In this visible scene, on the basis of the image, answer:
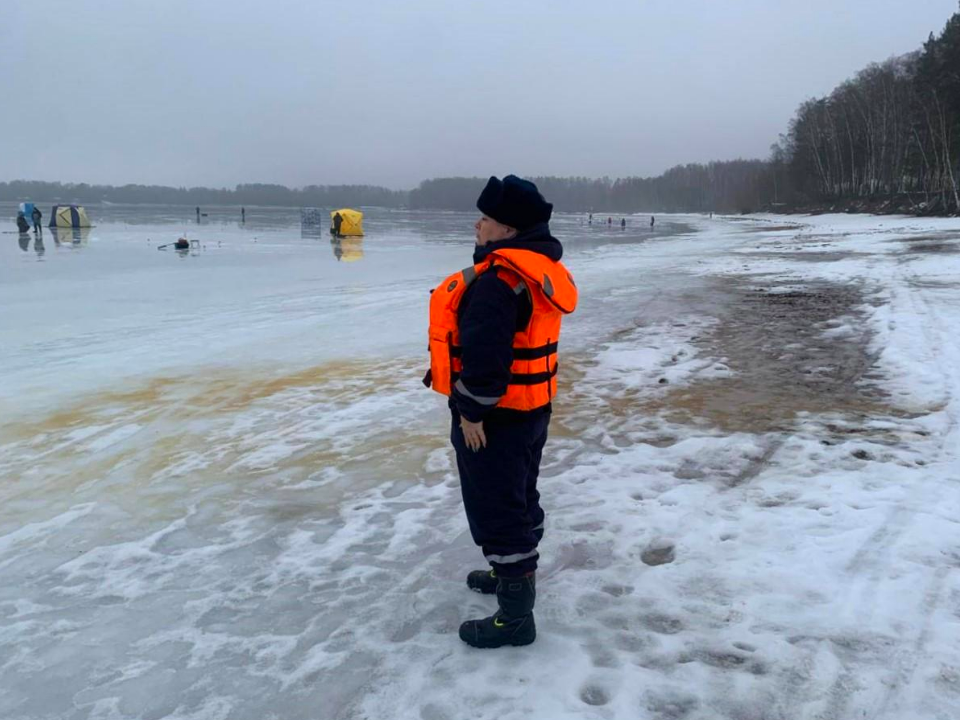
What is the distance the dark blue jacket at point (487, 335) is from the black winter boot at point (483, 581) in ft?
3.25

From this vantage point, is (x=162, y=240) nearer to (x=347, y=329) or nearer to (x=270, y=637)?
(x=347, y=329)

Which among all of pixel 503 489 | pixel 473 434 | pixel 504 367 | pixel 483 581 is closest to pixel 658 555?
pixel 483 581

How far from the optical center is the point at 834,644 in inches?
107

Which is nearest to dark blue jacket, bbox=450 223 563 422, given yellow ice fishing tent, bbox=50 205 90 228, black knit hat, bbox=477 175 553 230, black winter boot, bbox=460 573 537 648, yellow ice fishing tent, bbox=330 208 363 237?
black knit hat, bbox=477 175 553 230

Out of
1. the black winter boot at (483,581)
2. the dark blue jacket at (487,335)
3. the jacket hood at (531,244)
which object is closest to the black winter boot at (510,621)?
the black winter boot at (483,581)

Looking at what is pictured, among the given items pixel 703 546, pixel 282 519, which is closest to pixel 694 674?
pixel 703 546

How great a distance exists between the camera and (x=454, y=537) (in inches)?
151

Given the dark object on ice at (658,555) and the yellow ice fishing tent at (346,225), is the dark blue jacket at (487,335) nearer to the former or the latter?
the dark object on ice at (658,555)

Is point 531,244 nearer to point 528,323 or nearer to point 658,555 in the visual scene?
point 528,323

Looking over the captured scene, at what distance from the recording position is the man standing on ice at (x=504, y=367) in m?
2.59

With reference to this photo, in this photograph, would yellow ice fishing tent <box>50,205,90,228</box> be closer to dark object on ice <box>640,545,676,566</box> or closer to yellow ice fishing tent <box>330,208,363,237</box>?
yellow ice fishing tent <box>330,208,363,237</box>

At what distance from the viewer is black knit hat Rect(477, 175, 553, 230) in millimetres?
2711

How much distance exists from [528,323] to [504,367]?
0.23 meters

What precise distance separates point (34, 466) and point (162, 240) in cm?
3409
